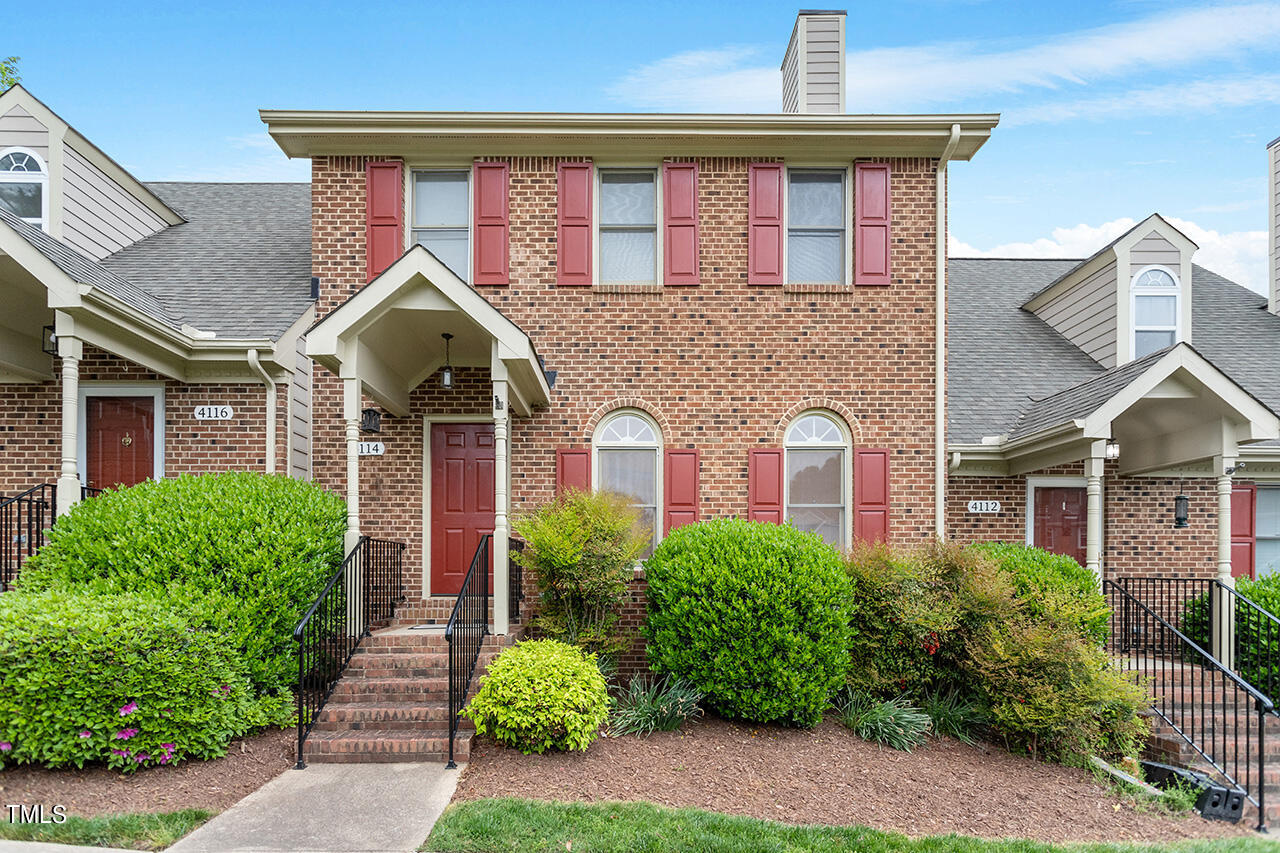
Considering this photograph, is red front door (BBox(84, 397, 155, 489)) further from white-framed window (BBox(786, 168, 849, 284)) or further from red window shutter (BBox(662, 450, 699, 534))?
white-framed window (BBox(786, 168, 849, 284))

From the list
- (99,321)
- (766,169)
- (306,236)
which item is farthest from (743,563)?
(306,236)

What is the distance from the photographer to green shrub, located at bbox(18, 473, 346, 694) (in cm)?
691

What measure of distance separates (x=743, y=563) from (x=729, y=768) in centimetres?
177

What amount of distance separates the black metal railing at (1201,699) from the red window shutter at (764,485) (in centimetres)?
370

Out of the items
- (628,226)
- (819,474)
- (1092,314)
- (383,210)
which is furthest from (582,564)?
(1092,314)

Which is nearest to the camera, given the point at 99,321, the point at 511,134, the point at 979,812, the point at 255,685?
the point at 979,812

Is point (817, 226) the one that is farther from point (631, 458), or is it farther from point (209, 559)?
point (209, 559)

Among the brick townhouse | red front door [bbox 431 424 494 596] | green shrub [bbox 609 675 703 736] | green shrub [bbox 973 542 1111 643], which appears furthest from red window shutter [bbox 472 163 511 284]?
green shrub [bbox 973 542 1111 643]

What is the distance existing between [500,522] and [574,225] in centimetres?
392

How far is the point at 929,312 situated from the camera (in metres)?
10.1

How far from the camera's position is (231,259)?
36.4 feet

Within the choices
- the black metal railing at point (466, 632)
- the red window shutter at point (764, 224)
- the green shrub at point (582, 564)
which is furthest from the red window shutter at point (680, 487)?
the black metal railing at point (466, 632)

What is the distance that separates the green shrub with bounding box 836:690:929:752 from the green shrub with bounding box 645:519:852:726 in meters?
0.34

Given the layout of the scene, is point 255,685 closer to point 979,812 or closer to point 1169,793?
point 979,812
